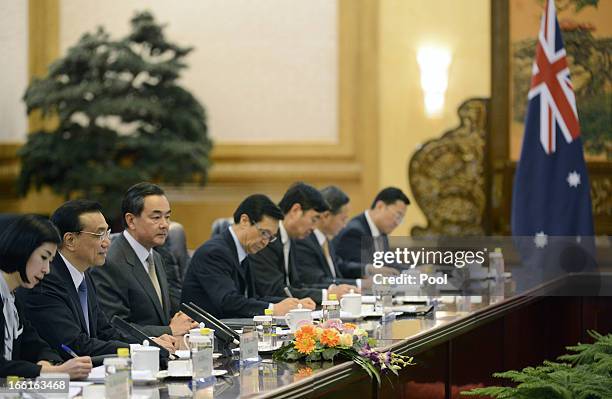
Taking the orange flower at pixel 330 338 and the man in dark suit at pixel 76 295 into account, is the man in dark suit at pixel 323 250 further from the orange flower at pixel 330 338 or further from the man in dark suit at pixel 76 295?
the orange flower at pixel 330 338

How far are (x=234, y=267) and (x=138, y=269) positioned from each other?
717 millimetres

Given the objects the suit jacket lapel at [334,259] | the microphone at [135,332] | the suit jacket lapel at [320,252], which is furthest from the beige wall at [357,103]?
the microphone at [135,332]

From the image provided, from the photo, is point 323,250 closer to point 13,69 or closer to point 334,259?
point 334,259

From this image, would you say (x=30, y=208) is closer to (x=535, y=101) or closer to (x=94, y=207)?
(x=535, y=101)

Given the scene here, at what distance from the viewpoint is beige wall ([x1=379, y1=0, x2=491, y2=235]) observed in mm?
8953

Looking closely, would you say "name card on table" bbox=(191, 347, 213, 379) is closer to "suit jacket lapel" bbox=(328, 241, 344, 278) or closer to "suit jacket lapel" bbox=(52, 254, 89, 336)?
"suit jacket lapel" bbox=(52, 254, 89, 336)

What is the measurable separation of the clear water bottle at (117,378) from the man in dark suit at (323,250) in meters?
3.12

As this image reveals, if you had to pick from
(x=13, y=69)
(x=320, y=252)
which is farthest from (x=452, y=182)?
(x=13, y=69)

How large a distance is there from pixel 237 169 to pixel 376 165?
1.19m

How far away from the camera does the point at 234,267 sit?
16.2 ft

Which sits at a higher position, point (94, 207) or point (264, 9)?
point (264, 9)

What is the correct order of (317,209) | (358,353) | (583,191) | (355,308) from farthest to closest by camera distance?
(583,191), (317,209), (355,308), (358,353)

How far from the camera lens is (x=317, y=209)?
574 cm

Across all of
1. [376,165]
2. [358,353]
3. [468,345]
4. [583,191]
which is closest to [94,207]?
[358,353]
